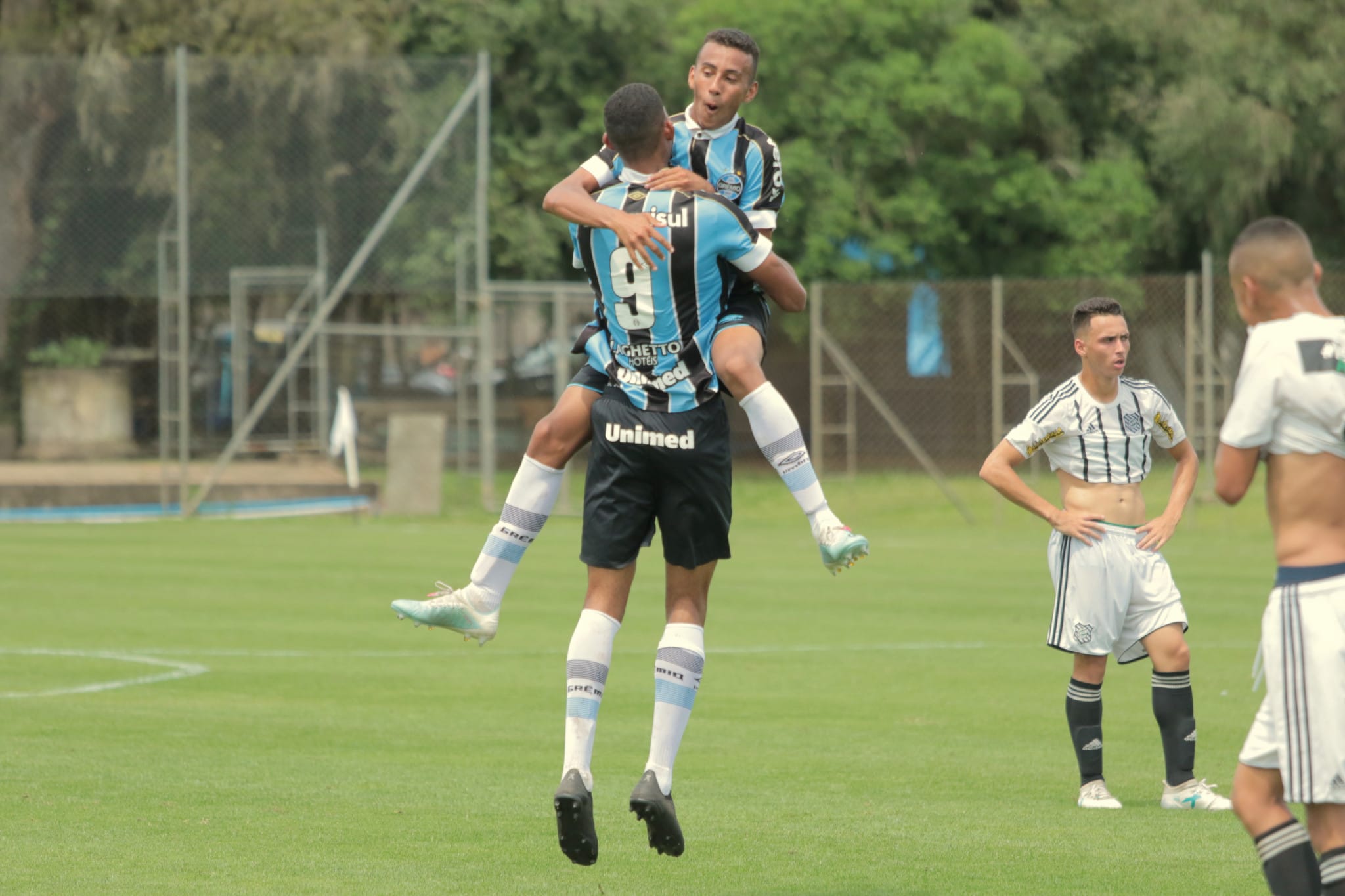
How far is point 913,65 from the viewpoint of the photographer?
3531 cm

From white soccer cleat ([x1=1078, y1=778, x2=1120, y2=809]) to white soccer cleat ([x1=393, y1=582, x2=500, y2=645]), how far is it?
10.1 feet

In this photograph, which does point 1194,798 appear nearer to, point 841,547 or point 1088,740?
Result: point 1088,740

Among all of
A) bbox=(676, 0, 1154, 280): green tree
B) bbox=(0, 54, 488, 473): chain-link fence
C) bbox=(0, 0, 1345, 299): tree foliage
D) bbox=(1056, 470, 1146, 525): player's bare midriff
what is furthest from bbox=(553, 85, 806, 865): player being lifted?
bbox=(676, 0, 1154, 280): green tree

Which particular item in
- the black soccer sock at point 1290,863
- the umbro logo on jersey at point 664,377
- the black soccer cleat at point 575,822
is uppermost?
the umbro logo on jersey at point 664,377

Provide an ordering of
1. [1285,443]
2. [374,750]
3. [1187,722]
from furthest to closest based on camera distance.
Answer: [374,750] → [1187,722] → [1285,443]

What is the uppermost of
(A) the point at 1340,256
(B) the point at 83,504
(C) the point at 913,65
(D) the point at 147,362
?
(C) the point at 913,65

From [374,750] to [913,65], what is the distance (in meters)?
28.0

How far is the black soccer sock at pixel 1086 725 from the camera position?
8.55m

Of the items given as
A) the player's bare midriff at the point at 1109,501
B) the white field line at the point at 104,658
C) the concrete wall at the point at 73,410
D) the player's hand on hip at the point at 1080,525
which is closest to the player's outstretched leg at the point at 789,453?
the player's hand on hip at the point at 1080,525

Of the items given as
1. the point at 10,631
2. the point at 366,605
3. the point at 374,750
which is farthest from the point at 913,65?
the point at 374,750

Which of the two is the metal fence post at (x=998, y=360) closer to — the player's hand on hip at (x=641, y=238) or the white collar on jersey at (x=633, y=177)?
the white collar on jersey at (x=633, y=177)

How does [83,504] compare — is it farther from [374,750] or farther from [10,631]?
[374,750]

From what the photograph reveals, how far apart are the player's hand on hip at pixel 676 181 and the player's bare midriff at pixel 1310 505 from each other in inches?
90.8

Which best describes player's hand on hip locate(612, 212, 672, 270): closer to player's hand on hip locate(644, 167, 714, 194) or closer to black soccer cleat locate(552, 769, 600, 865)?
player's hand on hip locate(644, 167, 714, 194)
